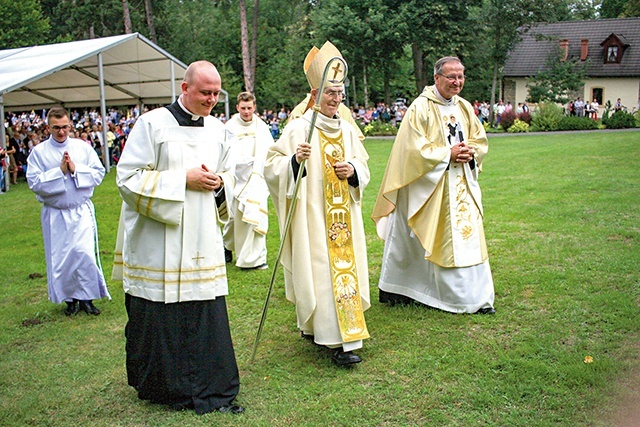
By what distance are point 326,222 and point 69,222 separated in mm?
3055

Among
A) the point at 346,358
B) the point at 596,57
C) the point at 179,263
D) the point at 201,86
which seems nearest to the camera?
the point at 201,86

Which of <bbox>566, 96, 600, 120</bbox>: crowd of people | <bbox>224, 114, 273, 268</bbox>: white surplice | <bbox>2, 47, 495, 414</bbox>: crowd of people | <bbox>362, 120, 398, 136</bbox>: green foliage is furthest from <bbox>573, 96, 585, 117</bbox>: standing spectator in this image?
<bbox>2, 47, 495, 414</bbox>: crowd of people

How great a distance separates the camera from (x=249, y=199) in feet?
29.6

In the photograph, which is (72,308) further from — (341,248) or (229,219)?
(341,248)

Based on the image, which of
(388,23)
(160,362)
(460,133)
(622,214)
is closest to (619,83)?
(388,23)

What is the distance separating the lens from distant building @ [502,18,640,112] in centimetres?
4831

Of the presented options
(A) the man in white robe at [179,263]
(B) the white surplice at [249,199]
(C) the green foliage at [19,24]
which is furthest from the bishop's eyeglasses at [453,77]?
(C) the green foliage at [19,24]

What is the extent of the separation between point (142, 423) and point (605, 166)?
14.7m

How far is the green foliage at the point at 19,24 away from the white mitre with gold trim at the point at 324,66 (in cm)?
3679

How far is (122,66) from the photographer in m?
22.8

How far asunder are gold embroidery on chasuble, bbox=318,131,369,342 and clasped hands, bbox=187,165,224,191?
1.24 m

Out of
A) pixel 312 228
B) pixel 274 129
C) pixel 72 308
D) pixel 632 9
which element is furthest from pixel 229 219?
pixel 632 9

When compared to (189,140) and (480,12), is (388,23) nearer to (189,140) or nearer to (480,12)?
(480,12)

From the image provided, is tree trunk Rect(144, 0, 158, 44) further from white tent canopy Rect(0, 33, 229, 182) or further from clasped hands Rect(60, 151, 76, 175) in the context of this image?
clasped hands Rect(60, 151, 76, 175)
